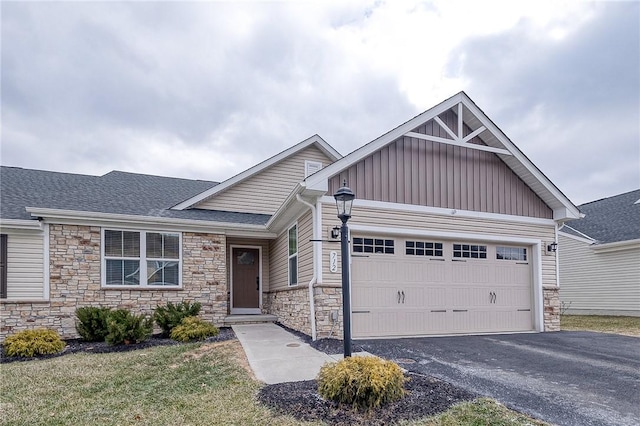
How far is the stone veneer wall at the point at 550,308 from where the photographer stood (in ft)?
32.0

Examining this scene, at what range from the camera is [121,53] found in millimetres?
10578

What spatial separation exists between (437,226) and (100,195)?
9131 millimetres

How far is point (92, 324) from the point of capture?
28.5ft

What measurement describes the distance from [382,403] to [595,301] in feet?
50.6

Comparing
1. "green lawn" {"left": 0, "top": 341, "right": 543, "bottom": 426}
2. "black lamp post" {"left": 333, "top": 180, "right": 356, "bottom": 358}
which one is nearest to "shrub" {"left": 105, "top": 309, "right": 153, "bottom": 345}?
"green lawn" {"left": 0, "top": 341, "right": 543, "bottom": 426}

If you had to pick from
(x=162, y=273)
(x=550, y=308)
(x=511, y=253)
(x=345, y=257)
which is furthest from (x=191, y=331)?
(x=550, y=308)

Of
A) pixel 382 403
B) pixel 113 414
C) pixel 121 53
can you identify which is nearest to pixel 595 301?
pixel 382 403

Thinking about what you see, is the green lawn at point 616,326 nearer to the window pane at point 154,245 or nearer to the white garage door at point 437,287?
the white garage door at point 437,287

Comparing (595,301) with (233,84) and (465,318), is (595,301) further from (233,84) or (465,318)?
(233,84)

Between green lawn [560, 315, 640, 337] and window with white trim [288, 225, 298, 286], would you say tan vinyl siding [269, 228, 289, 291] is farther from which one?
green lawn [560, 315, 640, 337]

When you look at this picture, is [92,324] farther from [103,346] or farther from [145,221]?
[145,221]

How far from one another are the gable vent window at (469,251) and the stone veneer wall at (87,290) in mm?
6182

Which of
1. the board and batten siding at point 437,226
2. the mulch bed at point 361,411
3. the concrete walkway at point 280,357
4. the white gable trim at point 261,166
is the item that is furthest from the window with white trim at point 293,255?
the mulch bed at point 361,411

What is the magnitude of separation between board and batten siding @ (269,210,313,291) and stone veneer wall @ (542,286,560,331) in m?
6.01
